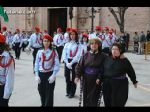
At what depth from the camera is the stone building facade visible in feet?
131

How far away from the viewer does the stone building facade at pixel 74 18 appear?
131 ft

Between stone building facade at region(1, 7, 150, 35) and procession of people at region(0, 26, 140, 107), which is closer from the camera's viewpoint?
procession of people at region(0, 26, 140, 107)

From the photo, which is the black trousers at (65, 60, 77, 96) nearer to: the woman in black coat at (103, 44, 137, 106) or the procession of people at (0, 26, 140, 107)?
the procession of people at (0, 26, 140, 107)

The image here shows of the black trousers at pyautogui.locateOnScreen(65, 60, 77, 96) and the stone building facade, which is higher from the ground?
the stone building facade

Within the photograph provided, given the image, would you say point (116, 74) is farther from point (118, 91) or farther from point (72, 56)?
point (72, 56)

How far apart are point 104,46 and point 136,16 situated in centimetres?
2150

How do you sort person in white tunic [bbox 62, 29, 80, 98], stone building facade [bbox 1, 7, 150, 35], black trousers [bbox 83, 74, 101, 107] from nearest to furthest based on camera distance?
1. black trousers [bbox 83, 74, 101, 107]
2. person in white tunic [bbox 62, 29, 80, 98]
3. stone building facade [bbox 1, 7, 150, 35]

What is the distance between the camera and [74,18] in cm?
4538

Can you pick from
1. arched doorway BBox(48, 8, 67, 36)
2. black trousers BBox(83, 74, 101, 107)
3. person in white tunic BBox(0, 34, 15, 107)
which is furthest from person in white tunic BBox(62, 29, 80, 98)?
arched doorway BBox(48, 8, 67, 36)

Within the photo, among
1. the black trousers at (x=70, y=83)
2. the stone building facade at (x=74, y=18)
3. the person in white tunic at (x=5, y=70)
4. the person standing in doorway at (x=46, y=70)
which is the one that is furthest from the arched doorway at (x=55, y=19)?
the person in white tunic at (x=5, y=70)

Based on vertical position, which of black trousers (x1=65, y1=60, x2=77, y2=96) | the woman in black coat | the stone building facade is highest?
the stone building facade

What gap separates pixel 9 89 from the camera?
6742 mm

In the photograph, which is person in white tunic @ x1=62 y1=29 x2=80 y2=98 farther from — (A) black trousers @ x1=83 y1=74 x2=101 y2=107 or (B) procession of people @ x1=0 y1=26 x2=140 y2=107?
(A) black trousers @ x1=83 y1=74 x2=101 y2=107

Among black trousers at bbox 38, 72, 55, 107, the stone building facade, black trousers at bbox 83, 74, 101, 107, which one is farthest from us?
the stone building facade
